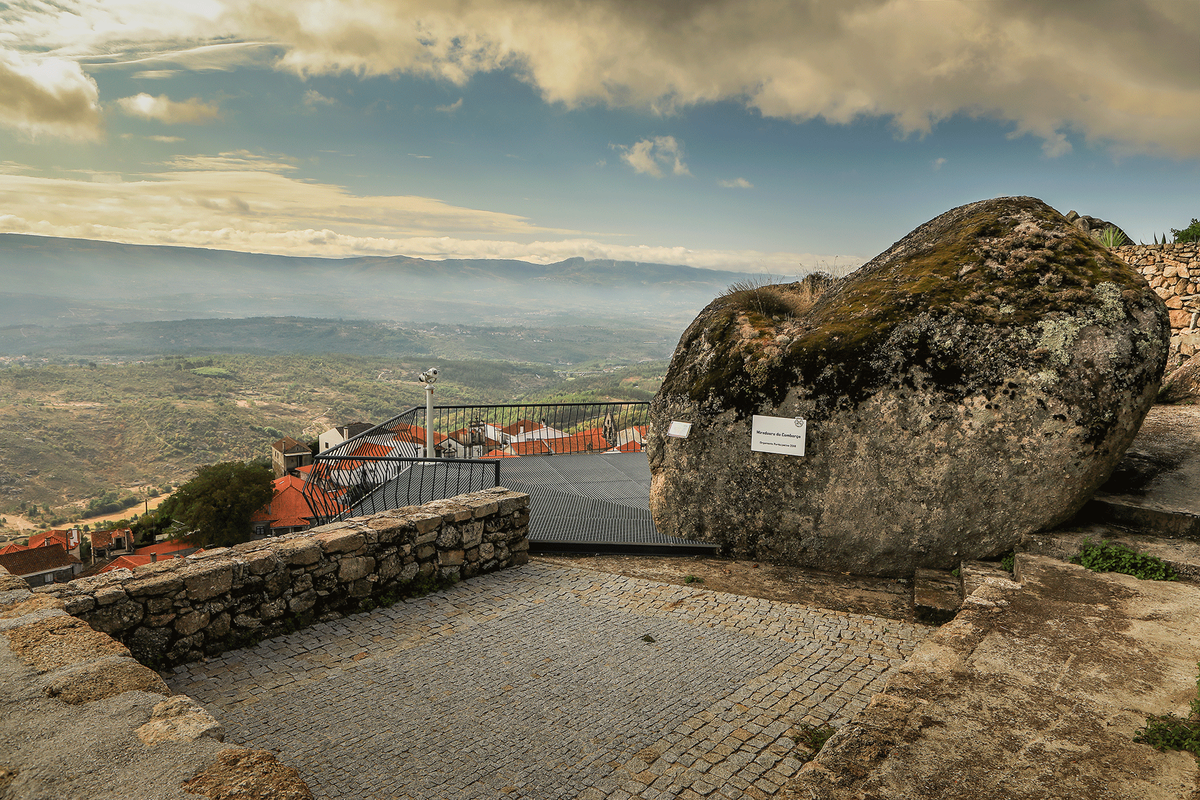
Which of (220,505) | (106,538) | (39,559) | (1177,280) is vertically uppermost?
(1177,280)

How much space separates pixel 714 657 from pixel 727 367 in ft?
9.80

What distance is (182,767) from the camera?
6.64 ft

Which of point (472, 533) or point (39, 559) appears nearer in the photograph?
point (472, 533)

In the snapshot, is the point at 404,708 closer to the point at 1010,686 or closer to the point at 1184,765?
the point at 1010,686

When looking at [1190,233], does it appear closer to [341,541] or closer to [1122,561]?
[1122,561]

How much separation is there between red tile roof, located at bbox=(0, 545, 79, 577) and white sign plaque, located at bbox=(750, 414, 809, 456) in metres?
30.5

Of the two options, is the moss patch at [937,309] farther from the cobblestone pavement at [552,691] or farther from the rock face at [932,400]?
the cobblestone pavement at [552,691]

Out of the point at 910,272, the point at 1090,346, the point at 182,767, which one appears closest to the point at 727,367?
the point at 910,272

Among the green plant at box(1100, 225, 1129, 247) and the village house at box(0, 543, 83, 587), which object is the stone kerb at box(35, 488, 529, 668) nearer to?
the green plant at box(1100, 225, 1129, 247)

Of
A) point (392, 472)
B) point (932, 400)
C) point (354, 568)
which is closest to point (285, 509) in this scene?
point (392, 472)

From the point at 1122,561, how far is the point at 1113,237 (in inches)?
437

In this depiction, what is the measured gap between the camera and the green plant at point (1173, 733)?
230cm

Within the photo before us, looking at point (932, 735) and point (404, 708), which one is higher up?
point (932, 735)

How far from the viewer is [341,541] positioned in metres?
4.62
